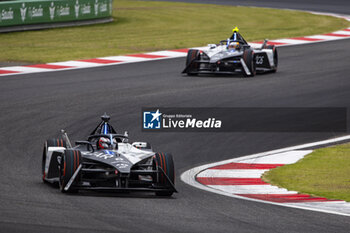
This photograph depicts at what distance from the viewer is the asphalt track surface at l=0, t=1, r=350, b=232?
9.55m

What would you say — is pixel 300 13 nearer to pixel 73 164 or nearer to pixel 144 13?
pixel 144 13

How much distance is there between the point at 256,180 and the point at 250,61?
10.8m

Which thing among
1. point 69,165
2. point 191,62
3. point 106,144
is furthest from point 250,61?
point 69,165

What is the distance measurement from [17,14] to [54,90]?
1165 cm

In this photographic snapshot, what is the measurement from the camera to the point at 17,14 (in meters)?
32.0

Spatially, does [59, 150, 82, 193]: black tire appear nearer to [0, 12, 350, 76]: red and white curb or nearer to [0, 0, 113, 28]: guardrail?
[0, 12, 350, 76]: red and white curb

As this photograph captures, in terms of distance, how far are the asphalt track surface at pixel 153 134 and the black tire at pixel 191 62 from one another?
0.37 metres

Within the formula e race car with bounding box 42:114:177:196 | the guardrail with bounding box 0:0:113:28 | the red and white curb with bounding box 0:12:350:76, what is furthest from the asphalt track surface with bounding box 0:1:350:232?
the guardrail with bounding box 0:0:113:28

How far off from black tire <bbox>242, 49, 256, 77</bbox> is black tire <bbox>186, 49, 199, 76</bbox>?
4.68 feet

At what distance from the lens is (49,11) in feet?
111

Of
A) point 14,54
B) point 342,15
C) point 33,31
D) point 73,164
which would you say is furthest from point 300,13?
point 73,164

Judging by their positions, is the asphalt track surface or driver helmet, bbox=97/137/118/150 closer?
the asphalt track surface

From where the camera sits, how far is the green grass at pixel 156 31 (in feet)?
95.0

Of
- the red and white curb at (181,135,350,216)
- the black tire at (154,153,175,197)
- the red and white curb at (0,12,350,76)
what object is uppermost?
the black tire at (154,153,175,197)
